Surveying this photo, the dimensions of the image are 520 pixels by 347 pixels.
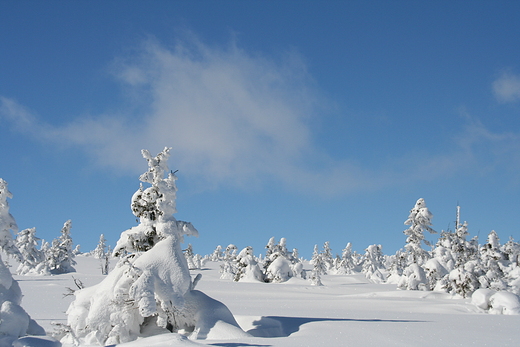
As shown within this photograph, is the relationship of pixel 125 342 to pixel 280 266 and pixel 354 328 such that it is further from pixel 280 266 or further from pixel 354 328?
pixel 280 266

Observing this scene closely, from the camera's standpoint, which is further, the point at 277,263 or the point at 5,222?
the point at 277,263

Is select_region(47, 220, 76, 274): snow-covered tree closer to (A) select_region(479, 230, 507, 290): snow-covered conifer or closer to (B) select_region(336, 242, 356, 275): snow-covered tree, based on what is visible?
(A) select_region(479, 230, 507, 290): snow-covered conifer

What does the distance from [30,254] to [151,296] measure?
5181 cm

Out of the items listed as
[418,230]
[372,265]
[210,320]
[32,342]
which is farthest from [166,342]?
[372,265]

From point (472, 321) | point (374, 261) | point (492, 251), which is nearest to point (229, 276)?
point (374, 261)

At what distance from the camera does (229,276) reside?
6078 centimetres

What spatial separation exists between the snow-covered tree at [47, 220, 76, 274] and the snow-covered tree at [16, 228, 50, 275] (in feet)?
3.50

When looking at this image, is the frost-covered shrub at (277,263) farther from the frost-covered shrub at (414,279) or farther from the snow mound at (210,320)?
the snow mound at (210,320)

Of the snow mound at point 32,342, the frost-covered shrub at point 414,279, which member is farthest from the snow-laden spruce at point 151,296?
the frost-covered shrub at point 414,279

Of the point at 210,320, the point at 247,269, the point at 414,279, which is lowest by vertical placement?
the point at 210,320

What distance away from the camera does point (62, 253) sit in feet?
188

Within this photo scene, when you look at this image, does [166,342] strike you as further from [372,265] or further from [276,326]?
[372,265]

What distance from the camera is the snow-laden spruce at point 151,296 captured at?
12.1 metres

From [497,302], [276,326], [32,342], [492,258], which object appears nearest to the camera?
[32,342]
